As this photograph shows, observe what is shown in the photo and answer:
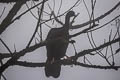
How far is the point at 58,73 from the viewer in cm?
390

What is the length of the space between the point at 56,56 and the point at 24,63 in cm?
189

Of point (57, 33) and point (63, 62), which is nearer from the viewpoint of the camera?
point (63, 62)

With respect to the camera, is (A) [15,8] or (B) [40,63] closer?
(B) [40,63]

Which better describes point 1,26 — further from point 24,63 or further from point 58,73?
point 58,73

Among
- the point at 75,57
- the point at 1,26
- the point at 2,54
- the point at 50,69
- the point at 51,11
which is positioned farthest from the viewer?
the point at 50,69

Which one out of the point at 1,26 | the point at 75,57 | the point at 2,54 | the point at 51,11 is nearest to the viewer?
the point at 75,57

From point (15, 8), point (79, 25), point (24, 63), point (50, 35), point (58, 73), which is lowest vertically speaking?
point (58, 73)

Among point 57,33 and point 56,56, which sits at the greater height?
point 57,33

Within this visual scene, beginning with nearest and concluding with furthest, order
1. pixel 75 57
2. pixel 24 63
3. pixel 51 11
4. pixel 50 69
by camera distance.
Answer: pixel 24 63 < pixel 75 57 < pixel 51 11 < pixel 50 69

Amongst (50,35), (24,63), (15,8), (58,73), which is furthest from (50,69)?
(24,63)

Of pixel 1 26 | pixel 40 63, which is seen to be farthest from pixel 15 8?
pixel 40 63

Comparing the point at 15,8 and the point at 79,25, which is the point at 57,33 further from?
the point at 15,8

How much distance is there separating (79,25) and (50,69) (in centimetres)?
86

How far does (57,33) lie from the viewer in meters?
4.14
